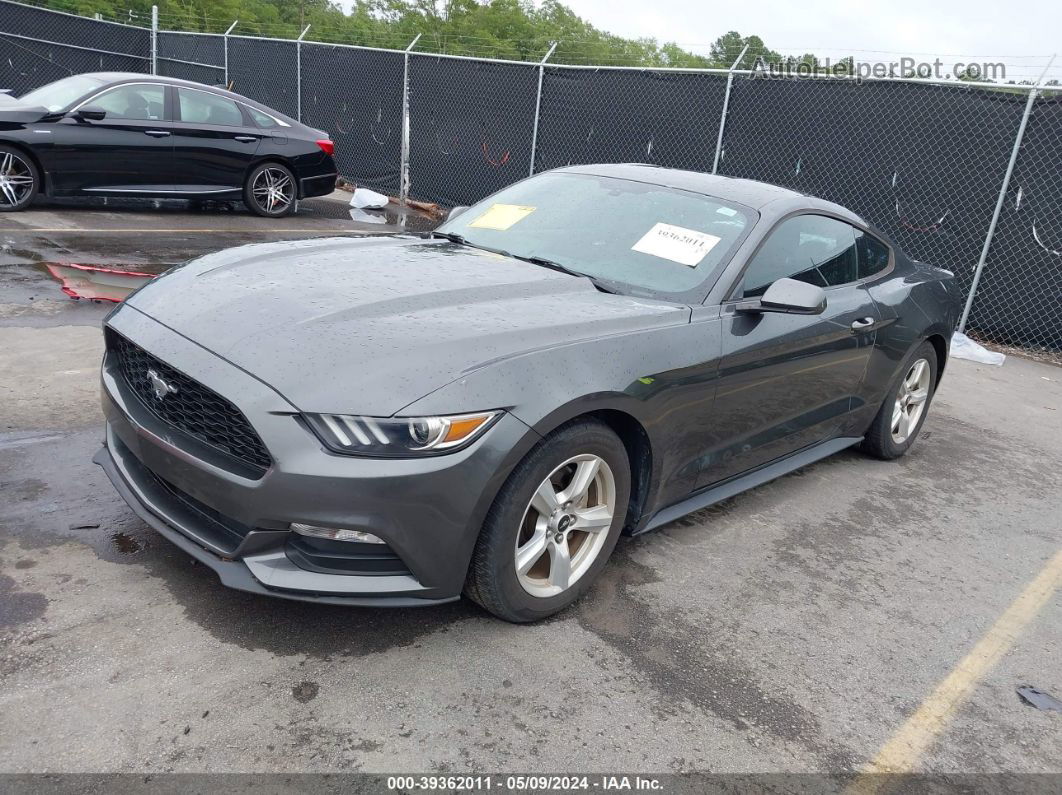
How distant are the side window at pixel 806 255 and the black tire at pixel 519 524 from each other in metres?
1.16

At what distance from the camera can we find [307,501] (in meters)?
2.54

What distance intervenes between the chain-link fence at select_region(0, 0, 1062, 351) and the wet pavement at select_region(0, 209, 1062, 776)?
5194 mm

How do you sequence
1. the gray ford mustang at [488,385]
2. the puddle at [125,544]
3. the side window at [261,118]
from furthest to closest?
1. the side window at [261,118]
2. the puddle at [125,544]
3. the gray ford mustang at [488,385]

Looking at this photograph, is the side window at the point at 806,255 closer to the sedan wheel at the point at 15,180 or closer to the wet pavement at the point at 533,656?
the wet pavement at the point at 533,656

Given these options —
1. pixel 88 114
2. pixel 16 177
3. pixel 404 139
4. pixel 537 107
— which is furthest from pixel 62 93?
pixel 537 107

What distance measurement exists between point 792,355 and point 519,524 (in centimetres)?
173

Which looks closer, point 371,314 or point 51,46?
point 371,314

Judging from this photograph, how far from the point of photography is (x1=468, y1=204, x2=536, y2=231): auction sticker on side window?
429 centimetres

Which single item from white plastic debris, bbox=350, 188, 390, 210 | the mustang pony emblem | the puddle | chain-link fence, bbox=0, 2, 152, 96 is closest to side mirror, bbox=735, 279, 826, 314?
the mustang pony emblem

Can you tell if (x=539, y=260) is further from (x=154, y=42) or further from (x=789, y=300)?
(x=154, y=42)

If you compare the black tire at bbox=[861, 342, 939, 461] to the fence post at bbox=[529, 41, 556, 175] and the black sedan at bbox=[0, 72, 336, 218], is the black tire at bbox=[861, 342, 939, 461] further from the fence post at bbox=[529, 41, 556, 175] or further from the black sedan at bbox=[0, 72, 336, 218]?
the black sedan at bbox=[0, 72, 336, 218]

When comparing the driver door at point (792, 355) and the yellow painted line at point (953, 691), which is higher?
the driver door at point (792, 355)

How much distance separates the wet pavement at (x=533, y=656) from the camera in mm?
2455

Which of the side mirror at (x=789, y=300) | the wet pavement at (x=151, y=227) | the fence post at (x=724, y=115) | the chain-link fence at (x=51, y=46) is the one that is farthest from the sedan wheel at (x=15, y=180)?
the chain-link fence at (x=51, y=46)
